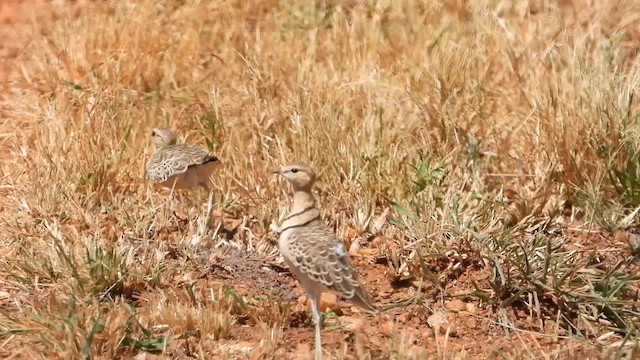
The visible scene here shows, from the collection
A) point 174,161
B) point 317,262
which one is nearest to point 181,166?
point 174,161

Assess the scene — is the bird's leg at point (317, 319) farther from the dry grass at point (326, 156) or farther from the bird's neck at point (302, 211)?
the bird's neck at point (302, 211)

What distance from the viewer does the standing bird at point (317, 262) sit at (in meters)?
5.10

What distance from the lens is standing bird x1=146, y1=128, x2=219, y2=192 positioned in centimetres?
638

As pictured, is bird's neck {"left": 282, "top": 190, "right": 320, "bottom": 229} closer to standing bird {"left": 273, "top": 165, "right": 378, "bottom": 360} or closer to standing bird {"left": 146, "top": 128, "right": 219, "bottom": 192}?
standing bird {"left": 273, "top": 165, "right": 378, "bottom": 360}

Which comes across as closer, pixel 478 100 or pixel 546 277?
pixel 546 277

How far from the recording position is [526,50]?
7840mm

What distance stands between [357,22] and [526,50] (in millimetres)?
1334

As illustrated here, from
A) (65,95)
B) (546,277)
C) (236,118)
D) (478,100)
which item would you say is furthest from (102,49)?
(546,277)

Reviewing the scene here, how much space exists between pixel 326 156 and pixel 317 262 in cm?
174

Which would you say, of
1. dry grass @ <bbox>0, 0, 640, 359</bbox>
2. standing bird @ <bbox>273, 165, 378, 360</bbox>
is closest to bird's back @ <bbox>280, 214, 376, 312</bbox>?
standing bird @ <bbox>273, 165, 378, 360</bbox>

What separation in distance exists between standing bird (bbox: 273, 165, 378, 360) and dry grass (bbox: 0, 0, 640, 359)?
0.81ft

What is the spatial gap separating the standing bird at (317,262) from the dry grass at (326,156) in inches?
9.7

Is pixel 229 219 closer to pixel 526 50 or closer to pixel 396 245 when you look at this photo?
pixel 396 245

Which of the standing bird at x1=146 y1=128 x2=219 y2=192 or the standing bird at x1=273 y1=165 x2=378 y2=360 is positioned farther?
the standing bird at x1=146 y1=128 x2=219 y2=192
